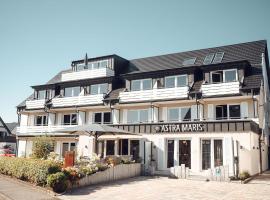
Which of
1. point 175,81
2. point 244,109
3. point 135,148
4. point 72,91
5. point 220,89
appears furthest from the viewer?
point 72,91

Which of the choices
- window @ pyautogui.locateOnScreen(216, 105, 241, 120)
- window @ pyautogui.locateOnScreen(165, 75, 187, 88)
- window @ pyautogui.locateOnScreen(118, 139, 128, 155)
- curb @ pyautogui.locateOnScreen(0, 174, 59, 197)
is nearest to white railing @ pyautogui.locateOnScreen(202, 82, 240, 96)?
window @ pyautogui.locateOnScreen(216, 105, 241, 120)

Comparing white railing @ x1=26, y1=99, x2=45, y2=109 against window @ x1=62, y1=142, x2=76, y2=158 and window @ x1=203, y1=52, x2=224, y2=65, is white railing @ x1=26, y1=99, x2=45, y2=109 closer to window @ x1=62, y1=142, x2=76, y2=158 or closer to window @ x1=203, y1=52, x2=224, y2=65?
window @ x1=62, y1=142, x2=76, y2=158

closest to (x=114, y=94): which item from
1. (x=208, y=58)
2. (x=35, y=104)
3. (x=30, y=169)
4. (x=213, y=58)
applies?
(x=208, y=58)

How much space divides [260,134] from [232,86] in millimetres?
4622

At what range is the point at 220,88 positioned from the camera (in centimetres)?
2452

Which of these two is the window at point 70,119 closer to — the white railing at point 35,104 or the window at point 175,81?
the white railing at point 35,104

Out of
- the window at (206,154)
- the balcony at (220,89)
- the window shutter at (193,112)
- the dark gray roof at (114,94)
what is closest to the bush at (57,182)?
the window at (206,154)

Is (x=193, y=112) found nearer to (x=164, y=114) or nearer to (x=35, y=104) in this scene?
(x=164, y=114)

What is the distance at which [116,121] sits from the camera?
30.3 meters

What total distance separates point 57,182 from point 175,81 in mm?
17235

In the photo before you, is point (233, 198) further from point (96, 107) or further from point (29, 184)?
point (96, 107)

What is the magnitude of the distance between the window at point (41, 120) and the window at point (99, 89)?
25.8ft

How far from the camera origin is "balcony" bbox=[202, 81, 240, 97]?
2380cm

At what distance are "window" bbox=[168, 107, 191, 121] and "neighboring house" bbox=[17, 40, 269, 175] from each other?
97mm
